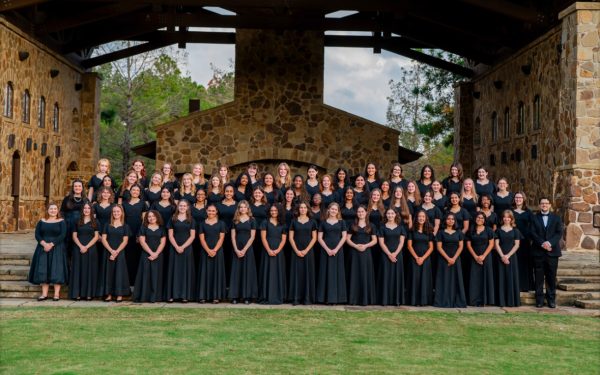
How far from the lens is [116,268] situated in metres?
10.4

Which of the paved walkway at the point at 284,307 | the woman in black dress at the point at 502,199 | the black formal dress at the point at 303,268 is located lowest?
the paved walkway at the point at 284,307

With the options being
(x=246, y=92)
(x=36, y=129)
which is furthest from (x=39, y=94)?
(x=246, y=92)

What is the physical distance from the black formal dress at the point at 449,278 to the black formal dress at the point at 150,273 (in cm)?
362

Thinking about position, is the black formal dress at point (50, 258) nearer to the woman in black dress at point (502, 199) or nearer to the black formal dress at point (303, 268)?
the black formal dress at point (303, 268)

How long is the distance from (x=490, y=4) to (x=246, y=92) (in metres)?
7.43

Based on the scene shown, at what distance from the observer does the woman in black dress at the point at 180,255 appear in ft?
33.7

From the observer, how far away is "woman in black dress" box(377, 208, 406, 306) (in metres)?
10.3

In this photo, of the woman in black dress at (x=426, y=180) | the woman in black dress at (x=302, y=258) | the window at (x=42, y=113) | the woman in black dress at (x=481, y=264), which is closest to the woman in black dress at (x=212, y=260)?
the woman in black dress at (x=302, y=258)

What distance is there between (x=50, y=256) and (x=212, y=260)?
83.2 inches

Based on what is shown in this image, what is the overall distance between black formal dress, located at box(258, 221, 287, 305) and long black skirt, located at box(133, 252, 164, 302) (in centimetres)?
132

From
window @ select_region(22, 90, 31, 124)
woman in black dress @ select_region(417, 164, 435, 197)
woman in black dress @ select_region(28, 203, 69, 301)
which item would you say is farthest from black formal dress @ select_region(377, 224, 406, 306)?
window @ select_region(22, 90, 31, 124)

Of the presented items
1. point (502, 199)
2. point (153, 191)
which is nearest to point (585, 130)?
point (502, 199)

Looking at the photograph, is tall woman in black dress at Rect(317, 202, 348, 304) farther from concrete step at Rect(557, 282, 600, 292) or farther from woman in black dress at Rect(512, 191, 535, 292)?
concrete step at Rect(557, 282, 600, 292)

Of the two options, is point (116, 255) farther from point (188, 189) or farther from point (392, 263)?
point (392, 263)
